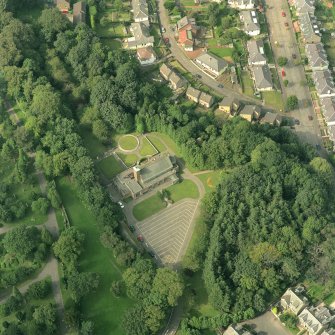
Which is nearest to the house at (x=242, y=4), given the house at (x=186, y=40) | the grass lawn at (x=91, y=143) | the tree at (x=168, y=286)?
the house at (x=186, y=40)

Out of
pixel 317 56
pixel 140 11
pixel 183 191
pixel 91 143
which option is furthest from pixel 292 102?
pixel 140 11

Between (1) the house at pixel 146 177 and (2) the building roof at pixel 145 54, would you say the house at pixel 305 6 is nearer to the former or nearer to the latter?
(2) the building roof at pixel 145 54

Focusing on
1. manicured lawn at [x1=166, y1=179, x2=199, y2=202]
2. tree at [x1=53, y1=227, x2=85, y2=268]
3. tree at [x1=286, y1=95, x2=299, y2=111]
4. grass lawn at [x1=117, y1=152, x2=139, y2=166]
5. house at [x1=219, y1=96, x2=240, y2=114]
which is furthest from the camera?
tree at [x1=286, y1=95, x2=299, y2=111]

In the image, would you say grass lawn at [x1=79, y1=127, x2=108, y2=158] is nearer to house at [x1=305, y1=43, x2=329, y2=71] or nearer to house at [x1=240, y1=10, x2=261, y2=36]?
house at [x1=240, y1=10, x2=261, y2=36]

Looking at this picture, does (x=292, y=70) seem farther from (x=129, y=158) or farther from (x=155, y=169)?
(x=129, y=158)

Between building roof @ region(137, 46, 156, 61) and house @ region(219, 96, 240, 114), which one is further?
building roof @ region(137, 46, 156, 61)

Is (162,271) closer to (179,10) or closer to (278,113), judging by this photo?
(278,113)

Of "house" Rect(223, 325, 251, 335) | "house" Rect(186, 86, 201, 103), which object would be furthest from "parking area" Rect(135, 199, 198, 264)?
"house" Rect(186, 86, 201, 103)
